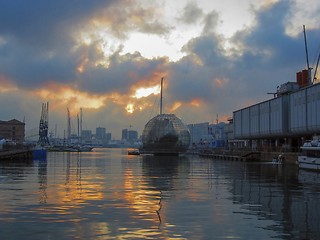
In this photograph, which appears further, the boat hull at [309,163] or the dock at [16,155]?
the dock at [16,155]

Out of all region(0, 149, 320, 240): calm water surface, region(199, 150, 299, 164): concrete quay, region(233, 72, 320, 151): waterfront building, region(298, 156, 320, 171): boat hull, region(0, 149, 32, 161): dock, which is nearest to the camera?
region(0, 149, 320, 240): calm water surface

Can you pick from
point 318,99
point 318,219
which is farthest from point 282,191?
point 318,99

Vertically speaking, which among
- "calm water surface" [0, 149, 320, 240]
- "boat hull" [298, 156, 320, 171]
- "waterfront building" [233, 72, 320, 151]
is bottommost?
"calm water surface" [0, 149, 320, 240]

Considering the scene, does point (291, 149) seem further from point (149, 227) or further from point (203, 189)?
point (149, 227)

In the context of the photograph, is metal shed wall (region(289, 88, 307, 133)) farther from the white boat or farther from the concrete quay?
the white boat

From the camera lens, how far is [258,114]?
133250 millimetres

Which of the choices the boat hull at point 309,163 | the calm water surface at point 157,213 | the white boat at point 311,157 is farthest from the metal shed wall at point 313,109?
the calm water surface at point 157,213

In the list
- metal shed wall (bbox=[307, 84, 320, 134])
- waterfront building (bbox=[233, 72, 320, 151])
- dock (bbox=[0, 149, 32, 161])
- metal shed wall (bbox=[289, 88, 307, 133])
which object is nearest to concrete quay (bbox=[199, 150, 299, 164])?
waterfront building (bbox=[233, 72, 320, 151])

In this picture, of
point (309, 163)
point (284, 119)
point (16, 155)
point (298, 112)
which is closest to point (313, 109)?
point (298, 112)

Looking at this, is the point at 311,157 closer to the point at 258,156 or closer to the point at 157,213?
the point at 258,156

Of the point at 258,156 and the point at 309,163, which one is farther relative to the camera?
the point at 258,156

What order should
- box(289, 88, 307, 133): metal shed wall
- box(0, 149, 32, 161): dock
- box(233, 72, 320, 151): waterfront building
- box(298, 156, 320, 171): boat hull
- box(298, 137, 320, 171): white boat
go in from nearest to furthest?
box(298, 156, 320, 171): boat hull → box(298, 137, 320, 171): white boat → box(233, 72, 320, 151): waterfront building → box(289, 88, 307, 133): metal shed wall → box(0, 149, 32, 161): dock

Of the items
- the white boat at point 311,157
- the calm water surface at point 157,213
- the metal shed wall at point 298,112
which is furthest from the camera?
the metal shed wall at point 298,112

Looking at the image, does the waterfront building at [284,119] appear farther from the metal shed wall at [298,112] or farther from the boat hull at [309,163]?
the boat hull at [309,163]
